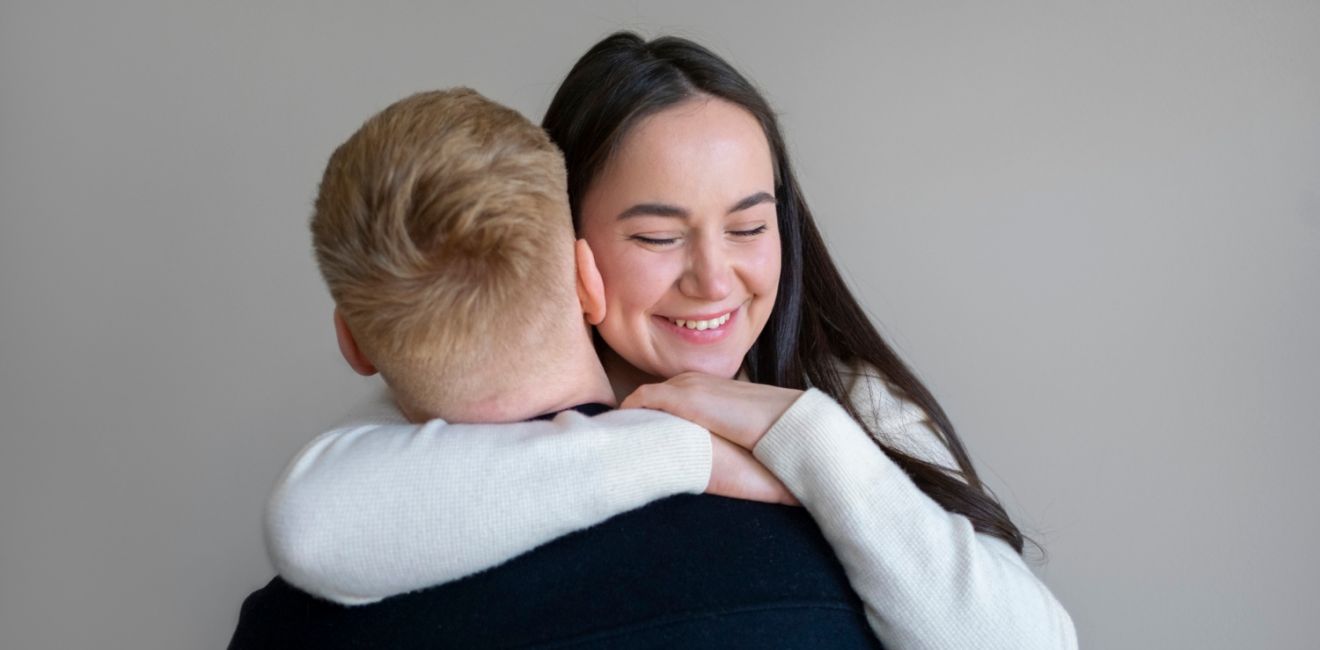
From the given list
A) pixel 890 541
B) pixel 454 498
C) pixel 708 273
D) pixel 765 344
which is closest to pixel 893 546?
pixel 890 541

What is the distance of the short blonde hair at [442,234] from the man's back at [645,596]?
0.19 metres

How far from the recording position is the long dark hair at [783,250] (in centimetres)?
162

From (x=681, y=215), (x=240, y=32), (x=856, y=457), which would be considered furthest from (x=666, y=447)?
(x=240, y=32)

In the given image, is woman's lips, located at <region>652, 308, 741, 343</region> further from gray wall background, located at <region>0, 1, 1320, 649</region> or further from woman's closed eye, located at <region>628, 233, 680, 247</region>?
gray wall background, located at <region>0, 1, 1320, 649</region>

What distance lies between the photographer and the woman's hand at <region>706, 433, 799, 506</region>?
1.14 m

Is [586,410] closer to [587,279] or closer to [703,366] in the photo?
[587,279]

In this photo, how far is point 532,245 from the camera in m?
1.10

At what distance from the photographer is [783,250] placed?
6.31 ft

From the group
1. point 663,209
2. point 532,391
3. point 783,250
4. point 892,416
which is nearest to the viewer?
point 532,391

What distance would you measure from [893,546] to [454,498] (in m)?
0.40

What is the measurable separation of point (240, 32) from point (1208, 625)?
2.12m

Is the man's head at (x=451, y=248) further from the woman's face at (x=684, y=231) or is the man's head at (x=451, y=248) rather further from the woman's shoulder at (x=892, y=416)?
the woman's shoulder at (x=892, y=416)

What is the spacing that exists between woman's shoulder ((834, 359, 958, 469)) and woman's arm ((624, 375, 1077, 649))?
0.50 m

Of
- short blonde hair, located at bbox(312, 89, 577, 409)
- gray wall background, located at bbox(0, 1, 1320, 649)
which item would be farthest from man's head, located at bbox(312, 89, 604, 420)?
gray wall background, located at bbox(0, 1, 1320, 649)
